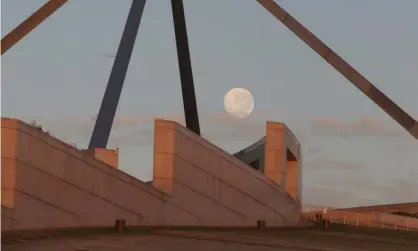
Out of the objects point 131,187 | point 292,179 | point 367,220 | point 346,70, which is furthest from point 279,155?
point 367,220

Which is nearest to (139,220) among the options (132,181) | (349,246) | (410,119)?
(132,181)

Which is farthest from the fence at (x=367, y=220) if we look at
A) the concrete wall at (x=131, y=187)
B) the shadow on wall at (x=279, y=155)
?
the concrete wall at (x=131, y=187)

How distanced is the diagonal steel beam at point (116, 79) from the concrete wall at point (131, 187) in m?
11.7

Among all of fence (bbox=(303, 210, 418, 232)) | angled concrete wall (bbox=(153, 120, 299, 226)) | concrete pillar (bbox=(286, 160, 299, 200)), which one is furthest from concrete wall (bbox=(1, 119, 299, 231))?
fence (bbox=(303, 210, 418, 232))

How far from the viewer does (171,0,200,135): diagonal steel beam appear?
144 feet

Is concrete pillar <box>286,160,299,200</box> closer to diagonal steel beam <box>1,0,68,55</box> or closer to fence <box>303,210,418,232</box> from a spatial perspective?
fence <box>303,210,418,232</box>

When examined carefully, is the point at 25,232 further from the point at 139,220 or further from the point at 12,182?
the point at 139,220

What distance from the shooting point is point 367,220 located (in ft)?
172

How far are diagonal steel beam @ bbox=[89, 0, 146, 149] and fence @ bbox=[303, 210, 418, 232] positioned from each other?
15.6m

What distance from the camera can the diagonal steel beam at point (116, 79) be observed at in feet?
131

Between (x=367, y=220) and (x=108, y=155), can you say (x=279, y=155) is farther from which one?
(x=367, y=220)

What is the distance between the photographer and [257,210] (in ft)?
89.3

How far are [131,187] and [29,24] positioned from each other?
7951mm

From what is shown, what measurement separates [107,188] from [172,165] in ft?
9.61
